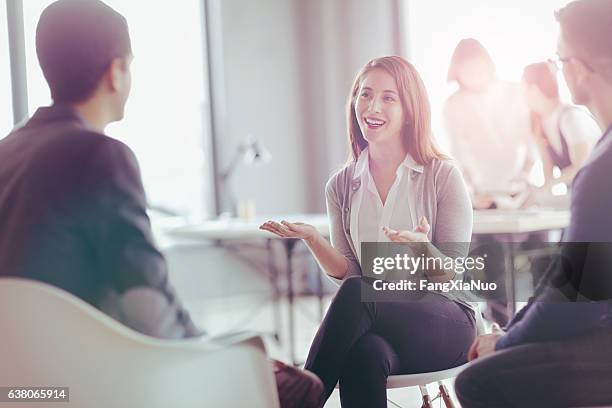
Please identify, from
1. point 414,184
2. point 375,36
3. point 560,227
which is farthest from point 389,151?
point 560,227

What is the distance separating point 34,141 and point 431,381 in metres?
0.94

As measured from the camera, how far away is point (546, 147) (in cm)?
129

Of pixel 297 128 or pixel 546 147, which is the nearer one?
pixel 546 147

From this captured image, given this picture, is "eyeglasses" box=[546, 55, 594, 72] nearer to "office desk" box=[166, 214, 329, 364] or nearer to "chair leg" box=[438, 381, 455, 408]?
"office desk" box=[166, 214, 329, 364]

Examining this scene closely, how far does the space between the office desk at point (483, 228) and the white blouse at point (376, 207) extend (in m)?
0.07

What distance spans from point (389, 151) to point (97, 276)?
24.7 inches

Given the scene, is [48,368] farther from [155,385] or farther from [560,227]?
[560,227]

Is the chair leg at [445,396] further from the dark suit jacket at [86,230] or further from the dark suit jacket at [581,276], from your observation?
the dark suit jacket at [86,230]

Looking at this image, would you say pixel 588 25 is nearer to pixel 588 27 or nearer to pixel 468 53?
pixel 588 27

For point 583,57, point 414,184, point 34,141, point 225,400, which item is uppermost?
point 583,57

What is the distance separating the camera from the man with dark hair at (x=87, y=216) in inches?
48.7

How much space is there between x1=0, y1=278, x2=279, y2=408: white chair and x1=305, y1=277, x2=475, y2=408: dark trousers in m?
0.14

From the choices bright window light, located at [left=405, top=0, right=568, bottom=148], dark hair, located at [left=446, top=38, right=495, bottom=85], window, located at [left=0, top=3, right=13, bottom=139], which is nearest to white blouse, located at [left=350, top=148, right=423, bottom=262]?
bright window light, located at [left=405, top=0, right=568, bottom=148]

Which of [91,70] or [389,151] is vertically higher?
[91,70]
